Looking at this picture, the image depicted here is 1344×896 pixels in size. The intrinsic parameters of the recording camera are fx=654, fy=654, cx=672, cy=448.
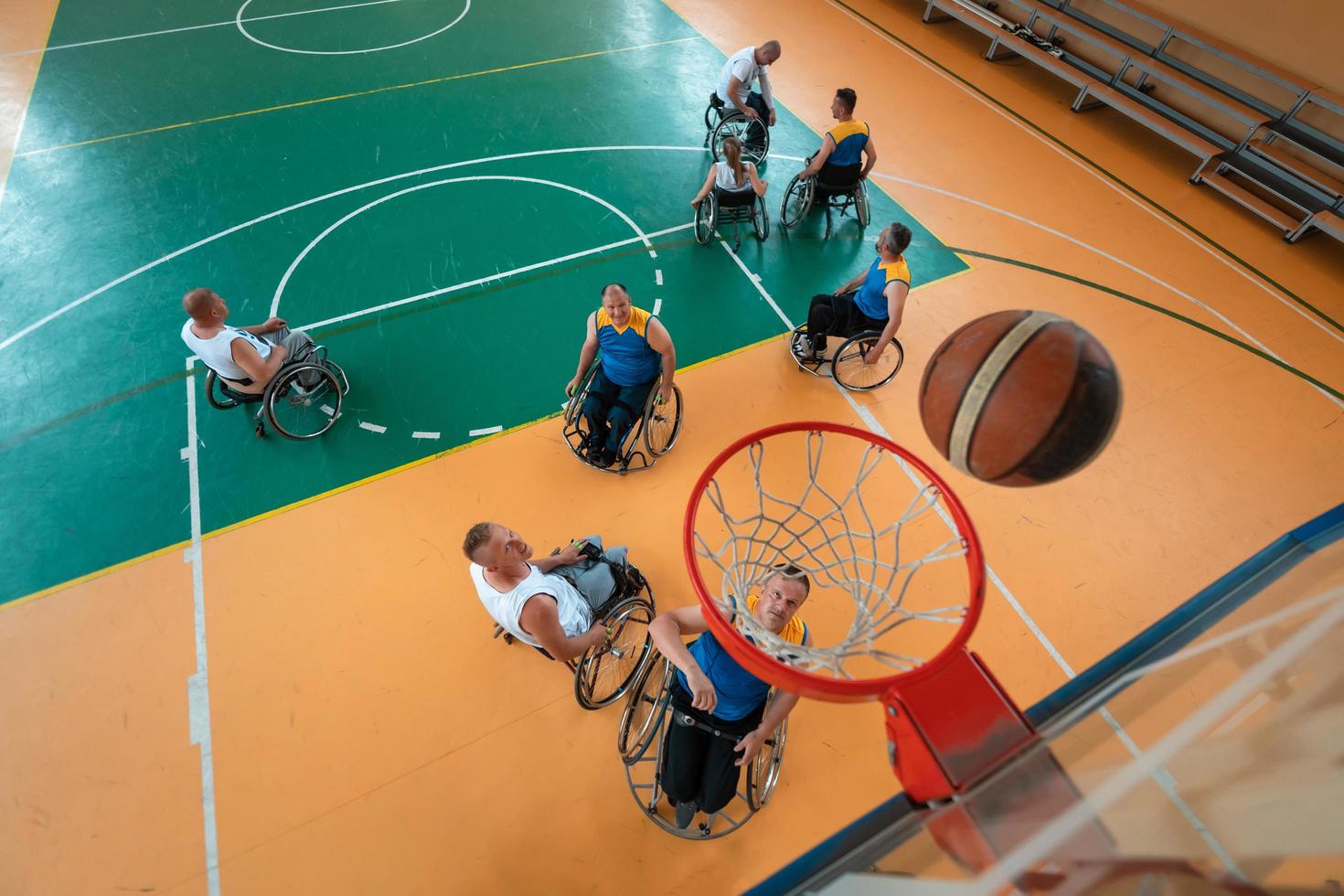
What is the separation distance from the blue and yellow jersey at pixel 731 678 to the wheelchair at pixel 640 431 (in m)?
1.72

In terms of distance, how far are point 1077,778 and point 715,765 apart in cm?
170

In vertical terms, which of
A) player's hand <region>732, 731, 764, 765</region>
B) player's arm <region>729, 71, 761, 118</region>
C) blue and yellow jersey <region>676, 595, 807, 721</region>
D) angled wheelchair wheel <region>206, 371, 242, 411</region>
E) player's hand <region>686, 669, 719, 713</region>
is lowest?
angled wheelchair wheel <region>206, 371, 242, 411</region>

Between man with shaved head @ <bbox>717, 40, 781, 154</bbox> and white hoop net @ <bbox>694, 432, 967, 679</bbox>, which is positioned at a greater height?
man with shaved head @ <bbox>717, 40, 781, 154</bbox>

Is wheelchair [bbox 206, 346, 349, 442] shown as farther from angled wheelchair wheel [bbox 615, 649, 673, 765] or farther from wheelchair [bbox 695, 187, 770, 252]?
wheelchair [bbox 695, 187, 770, 252]

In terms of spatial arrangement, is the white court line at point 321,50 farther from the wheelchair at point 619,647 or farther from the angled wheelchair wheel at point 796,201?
the wheelchair at point 619,647

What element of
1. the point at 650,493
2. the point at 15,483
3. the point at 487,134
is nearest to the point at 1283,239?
the point at 650,493

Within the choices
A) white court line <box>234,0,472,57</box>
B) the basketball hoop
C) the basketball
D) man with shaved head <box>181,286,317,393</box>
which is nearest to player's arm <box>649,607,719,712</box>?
the basketball hoop

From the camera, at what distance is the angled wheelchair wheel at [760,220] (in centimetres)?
609

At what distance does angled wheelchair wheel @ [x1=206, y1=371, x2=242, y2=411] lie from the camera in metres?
4.54

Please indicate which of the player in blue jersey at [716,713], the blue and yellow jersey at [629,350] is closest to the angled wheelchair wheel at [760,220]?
the blue and yellow jersey at [629,350]

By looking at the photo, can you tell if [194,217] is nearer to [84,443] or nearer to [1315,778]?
[84,443]

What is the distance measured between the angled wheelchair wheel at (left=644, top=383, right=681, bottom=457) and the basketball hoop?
461mm

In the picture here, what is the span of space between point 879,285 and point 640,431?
A: 1.98 metres

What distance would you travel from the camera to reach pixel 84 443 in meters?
4.62
